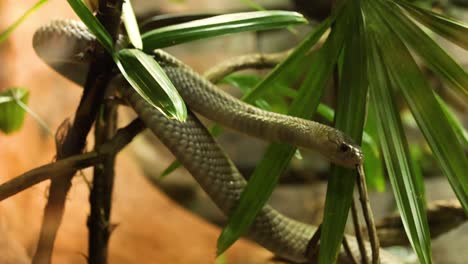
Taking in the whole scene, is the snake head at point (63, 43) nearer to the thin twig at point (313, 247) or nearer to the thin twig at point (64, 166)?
the thin twig at point (64, 166)

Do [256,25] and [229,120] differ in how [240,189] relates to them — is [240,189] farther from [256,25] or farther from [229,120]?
[256,25]

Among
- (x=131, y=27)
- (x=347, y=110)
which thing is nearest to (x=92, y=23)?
(x=131, y=27)

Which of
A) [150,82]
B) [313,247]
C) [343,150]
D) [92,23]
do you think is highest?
[92,23]

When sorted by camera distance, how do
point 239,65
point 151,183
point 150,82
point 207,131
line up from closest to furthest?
1. point 150,82
2. point 207,131
3. point 239,65
4. point 151,183

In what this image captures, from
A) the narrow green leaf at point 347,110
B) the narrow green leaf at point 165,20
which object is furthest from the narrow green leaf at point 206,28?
the narrow green leaf at point 165,20

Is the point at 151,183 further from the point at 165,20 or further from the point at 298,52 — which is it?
the point at 298,52
